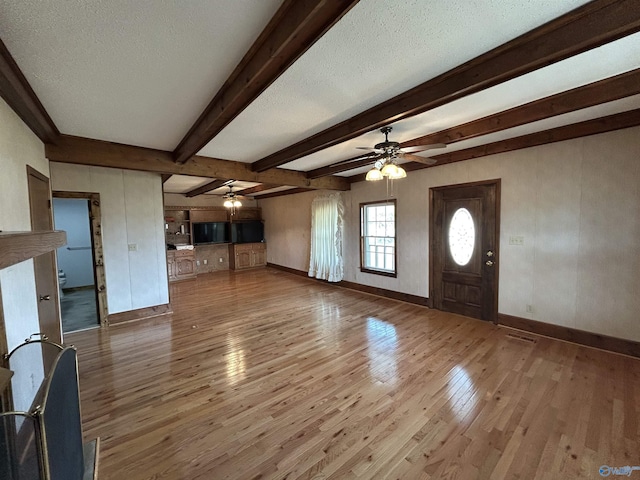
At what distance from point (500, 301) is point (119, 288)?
595cm

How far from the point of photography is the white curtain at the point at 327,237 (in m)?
6.39

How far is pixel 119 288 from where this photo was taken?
4352mm

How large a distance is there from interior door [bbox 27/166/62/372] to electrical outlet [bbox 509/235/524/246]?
18.2ft

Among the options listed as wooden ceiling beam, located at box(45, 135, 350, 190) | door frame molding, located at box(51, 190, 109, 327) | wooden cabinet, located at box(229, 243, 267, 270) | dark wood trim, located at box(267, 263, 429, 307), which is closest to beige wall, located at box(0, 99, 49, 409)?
wooden ceiling beam, located at box(45, 135, 350, 190)

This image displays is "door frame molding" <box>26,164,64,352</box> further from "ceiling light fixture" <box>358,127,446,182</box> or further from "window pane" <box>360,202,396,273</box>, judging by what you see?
"window pane" <box>360,202,396,273</box>

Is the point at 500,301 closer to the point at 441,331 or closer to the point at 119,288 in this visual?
the point at 441,331

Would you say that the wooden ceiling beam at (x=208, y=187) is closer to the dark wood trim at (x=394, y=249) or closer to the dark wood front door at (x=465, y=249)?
the dark wood trim at (x=394, y=249)

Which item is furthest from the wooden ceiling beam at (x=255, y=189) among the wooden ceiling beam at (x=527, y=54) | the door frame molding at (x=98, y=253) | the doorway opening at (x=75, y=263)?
the wooden ceiling beam at (x=527, y=54)

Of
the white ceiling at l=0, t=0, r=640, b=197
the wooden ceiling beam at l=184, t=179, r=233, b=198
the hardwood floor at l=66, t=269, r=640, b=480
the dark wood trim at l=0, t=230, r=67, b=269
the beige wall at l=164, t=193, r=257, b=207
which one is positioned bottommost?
the hardwood floor at l=66, t=269, r=640, b=480

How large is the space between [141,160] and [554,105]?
4639 mm

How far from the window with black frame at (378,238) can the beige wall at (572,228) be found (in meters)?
1.20

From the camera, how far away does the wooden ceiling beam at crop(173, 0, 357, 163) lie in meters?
1.25

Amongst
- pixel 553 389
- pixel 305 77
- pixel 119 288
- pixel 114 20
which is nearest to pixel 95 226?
pixel 119 288

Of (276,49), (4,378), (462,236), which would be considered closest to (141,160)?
(276,49)
